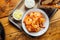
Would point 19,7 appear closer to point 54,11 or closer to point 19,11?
point 19,11

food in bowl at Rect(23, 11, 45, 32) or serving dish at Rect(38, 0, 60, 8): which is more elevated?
serving dish at Rect(38, 0, 60, 8)

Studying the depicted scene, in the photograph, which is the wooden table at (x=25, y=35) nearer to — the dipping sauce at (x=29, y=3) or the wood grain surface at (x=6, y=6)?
the wood grain surface at (x=6, y=6)

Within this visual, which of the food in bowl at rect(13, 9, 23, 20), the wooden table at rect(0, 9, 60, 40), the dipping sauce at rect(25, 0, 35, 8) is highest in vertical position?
the dipping sauce at rect(25, 0, 35, 8)

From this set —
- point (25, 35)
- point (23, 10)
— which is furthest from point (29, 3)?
point (25, 35)

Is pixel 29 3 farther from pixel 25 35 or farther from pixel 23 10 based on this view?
pixel 25 35

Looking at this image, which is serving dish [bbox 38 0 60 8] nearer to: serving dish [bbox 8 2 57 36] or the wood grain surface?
serving dish [bbox 8 2 57 36]

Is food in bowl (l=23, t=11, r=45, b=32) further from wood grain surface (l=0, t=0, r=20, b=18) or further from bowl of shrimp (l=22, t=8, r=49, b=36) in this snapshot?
wood grain surface (l=0, t=0, r=20, b=18)

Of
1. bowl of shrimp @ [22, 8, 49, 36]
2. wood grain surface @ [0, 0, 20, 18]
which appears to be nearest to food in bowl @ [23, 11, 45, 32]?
bowl of shrimp @ [22, 8, 49, 36]
